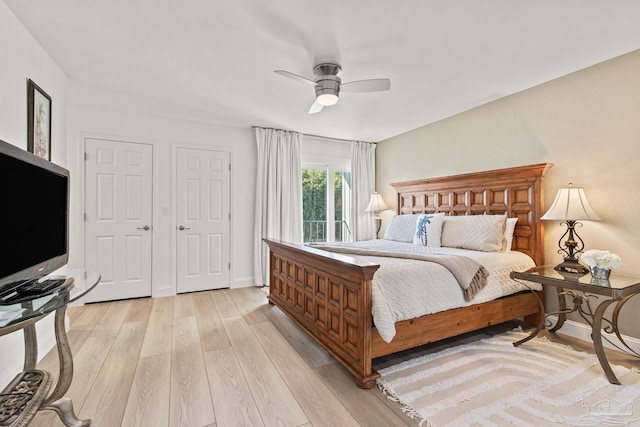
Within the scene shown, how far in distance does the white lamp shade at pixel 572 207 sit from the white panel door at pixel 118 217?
454 centimetres

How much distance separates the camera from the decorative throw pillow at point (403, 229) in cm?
387

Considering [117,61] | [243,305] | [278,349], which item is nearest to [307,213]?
[243,305]

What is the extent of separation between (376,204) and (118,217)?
3736mm

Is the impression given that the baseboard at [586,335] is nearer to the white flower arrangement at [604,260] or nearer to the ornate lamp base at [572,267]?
the ornate lamp base at [572,267]

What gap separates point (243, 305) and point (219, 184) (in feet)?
5.97

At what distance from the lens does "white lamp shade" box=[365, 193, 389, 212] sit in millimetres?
5008

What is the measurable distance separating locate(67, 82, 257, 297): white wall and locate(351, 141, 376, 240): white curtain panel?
1.78 m

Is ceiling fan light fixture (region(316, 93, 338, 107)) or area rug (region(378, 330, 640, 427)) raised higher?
ceiling fan light fixture (region(316, 93, 338, 107))

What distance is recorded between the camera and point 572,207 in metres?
2.51

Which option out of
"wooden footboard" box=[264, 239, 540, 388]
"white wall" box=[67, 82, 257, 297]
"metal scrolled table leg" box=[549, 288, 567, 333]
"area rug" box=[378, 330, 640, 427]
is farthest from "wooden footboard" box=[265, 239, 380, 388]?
"metal scrolled table leg" box=[549, 288, 567, 333]

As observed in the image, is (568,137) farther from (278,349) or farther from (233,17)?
(278,349)

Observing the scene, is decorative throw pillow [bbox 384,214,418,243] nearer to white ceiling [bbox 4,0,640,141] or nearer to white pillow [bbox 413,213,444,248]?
white pillow [bbox 413,213,444,248]

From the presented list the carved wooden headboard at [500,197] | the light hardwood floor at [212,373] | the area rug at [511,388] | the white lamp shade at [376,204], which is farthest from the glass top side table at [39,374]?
the white lamp shade at [376,204]

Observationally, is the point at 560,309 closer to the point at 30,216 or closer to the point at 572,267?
the point at 572,267
